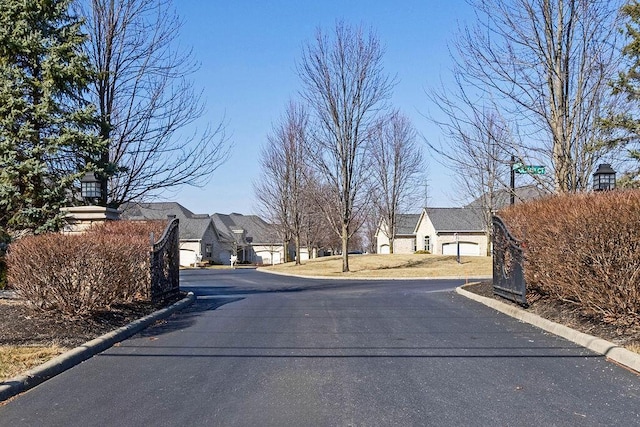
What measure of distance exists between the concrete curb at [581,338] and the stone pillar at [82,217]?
28.1 ft

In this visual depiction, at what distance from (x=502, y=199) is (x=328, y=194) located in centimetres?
1151

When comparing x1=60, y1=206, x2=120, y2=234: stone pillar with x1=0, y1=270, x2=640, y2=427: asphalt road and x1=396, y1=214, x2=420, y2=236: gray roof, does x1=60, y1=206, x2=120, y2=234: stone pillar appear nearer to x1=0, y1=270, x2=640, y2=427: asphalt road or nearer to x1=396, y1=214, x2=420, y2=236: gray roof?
x1=0, y1=270, x2=640, y2=427: asphalt road

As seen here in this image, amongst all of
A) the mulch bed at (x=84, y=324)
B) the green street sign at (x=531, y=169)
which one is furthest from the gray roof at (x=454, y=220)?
the mulch bed at (x=84, y=324)

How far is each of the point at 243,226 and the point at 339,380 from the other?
65681 mm

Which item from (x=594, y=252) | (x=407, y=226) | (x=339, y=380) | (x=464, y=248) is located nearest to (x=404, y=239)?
(x=407, y=226)

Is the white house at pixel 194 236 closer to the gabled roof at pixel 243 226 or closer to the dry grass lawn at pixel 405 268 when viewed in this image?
the gabled roof at pixel 243 226

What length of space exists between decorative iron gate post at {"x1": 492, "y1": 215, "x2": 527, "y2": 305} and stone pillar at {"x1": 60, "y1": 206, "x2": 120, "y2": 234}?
334 inches

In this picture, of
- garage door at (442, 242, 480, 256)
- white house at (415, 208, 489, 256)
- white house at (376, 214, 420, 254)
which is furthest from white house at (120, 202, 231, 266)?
garage door at (442, 242, 480, 256)

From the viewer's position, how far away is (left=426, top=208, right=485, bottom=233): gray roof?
56219 millimetres

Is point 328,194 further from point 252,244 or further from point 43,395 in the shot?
point 252,244

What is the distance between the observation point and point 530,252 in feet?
33.4

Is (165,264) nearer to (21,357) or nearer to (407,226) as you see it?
(21,357)

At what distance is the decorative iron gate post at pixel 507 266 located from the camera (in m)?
10.3

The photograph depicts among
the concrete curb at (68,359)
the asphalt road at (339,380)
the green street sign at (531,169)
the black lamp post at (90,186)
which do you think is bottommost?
the asphalt road at (339,380)
